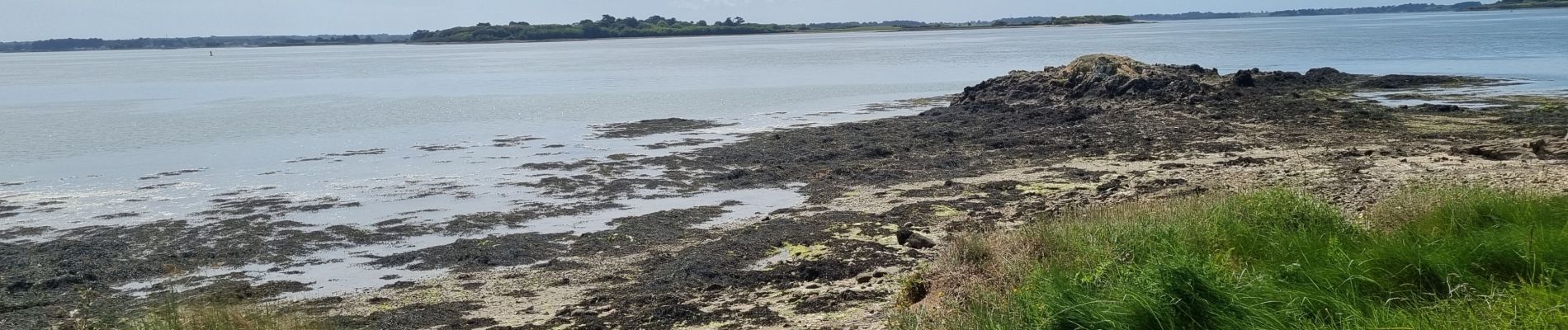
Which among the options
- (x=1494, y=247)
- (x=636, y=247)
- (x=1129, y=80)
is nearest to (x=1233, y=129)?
(x=1129, y=80)

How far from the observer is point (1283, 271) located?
6.27 m

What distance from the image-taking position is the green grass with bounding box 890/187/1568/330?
5348 mm

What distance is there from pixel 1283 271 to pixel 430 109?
28448 mm

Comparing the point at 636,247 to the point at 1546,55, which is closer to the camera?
the point at 636,247

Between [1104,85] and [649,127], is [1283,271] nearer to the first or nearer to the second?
[649,127]

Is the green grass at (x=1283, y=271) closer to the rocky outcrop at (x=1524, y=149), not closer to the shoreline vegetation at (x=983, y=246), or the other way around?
the shoreline vegetation at (x=983, y=246)

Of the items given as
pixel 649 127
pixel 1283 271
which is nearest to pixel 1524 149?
pixel 1283 271

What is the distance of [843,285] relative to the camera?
9000mm

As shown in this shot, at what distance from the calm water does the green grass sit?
5.85 meters

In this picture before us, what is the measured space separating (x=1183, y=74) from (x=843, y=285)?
19484mm

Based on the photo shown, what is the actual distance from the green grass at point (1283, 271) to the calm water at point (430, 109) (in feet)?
19.2

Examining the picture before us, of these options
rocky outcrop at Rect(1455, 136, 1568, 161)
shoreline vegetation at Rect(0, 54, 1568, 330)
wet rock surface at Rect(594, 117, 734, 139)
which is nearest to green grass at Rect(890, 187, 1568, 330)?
shoreline vegetation at Rect(0, 54, 1568, 330)

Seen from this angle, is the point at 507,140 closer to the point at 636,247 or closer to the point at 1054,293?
the point at 636,247

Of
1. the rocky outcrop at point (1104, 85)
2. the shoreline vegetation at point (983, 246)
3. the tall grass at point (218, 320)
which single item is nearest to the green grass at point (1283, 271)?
the shoreline vegetation at point (983, 246)
